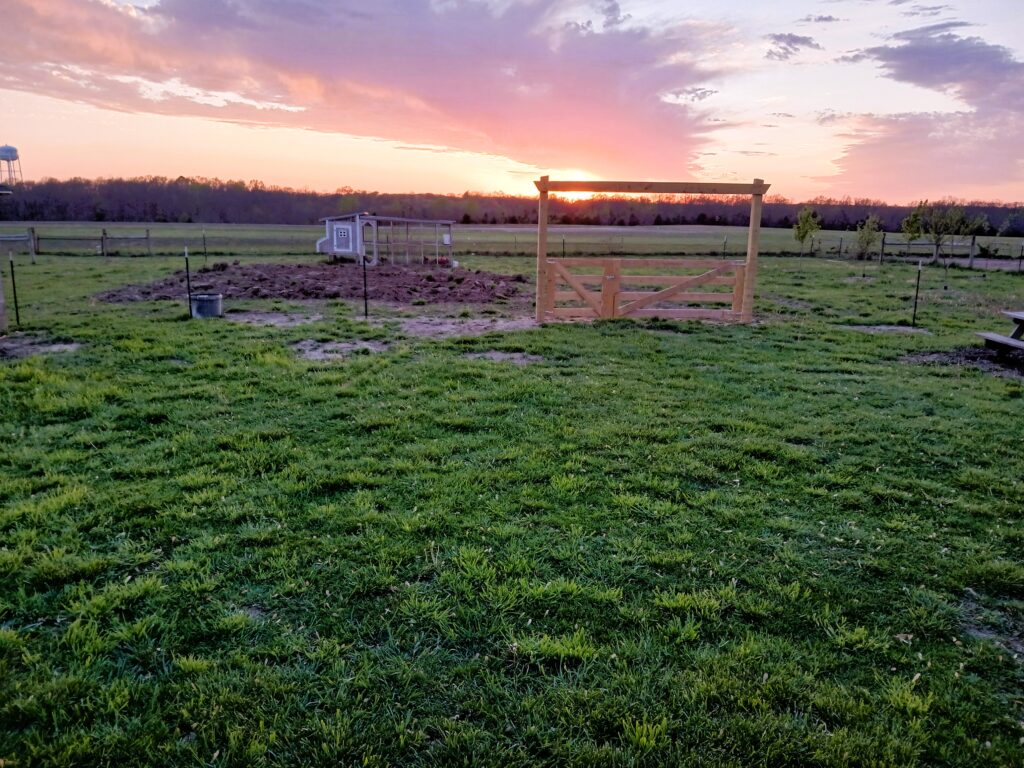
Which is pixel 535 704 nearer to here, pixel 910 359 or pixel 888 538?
pixel 888 538

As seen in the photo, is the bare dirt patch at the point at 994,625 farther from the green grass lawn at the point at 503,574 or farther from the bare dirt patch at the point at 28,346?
the bare dirt patch at the point at 28,346

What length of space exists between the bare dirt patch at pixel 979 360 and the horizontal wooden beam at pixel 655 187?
415 cm

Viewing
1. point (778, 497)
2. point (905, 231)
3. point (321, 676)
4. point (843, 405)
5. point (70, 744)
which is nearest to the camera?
point (70, 744)

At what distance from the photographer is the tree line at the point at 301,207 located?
203 ft

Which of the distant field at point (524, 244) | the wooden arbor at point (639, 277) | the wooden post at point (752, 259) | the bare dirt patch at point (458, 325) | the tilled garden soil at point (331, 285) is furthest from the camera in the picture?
the distant field at point (524, 244)

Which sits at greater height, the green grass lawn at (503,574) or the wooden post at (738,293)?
the wooden post at (738,293)

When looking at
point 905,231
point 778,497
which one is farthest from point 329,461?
point 905,231

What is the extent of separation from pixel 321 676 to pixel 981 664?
2.96 m

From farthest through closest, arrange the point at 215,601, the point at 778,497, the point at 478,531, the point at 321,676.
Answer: the point at 778,497
the point at 478,531
the point at 215,601
the point at 321,676

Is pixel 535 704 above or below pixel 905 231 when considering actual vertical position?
below

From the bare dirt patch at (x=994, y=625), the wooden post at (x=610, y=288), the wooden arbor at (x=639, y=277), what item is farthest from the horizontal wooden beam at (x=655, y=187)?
the bare dirt patch at (x=994, y=625)

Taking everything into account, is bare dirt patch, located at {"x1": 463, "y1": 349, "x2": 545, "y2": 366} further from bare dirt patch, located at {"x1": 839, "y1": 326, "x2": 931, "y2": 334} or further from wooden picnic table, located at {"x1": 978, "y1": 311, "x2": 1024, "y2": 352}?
wooden picnic table, located at {"x1": 978, "y1": 311, "x2": 1024, "y2": 352}

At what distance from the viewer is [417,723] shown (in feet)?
8.18

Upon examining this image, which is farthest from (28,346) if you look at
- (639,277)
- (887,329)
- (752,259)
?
(887,329)
